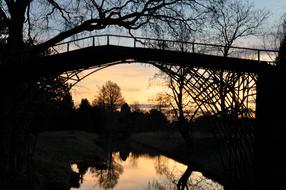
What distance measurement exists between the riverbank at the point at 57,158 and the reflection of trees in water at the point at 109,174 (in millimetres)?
2273

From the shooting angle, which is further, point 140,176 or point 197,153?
point 197,153

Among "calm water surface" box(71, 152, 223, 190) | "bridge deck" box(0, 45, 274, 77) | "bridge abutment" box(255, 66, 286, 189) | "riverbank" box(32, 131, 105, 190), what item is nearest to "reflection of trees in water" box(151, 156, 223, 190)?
"calm water surface" box(71, 152, 223, 190)

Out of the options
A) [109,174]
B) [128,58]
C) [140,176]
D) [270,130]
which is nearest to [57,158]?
[109,174]

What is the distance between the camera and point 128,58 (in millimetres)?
21891

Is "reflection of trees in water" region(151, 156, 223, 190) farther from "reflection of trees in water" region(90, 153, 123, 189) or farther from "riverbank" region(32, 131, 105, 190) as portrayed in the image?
"riverbank" region(32, 131, 105, 190)

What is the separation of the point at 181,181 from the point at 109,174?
9242 mm

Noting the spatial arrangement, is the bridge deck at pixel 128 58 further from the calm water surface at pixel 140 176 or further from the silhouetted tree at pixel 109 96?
the silhouetted tree at pixel 109 96

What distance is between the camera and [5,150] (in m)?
20.8

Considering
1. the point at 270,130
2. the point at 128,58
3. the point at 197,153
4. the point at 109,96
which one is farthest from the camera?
the point at 109,96

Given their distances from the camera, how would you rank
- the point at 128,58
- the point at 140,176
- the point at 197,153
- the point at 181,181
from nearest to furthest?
the point at 128,58 < the point at 181,181 < the point at 140,176 < the point at 197,153

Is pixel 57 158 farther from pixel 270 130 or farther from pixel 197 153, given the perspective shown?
pixel 270 130

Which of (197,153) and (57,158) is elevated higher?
(197,153)

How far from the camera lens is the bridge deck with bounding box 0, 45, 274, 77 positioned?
21.3 metres

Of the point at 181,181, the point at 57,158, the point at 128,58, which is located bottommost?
the point at 181,181
